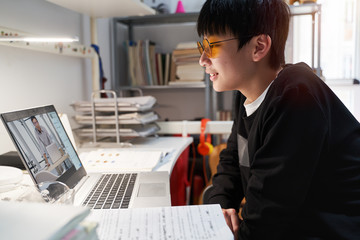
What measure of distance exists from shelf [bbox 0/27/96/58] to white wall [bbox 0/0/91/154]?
6 centimetres

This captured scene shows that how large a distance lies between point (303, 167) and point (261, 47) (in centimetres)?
40

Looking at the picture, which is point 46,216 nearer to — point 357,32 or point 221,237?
point 221,237

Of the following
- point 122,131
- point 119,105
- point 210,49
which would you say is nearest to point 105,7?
point 119,105

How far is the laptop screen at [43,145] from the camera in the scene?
0.92 metres

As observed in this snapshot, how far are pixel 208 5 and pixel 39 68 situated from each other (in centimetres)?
102

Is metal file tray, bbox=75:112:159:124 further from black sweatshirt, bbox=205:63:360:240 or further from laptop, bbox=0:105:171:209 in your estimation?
black sweatshirt, bbox=205:63:360:240

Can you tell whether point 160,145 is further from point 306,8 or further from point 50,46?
point 306,8

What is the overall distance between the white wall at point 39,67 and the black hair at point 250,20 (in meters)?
0.90

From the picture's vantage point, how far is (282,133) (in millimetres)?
794

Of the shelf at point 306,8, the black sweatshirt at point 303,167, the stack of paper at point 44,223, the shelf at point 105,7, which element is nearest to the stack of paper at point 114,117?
the shelf at point 105,7

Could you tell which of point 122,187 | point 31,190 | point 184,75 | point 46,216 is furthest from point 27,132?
point 184,75

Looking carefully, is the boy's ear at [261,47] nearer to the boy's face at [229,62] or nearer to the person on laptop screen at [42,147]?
the boy's face at [229,62]

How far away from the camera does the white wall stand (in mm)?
1440

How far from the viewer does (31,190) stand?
83 cm
